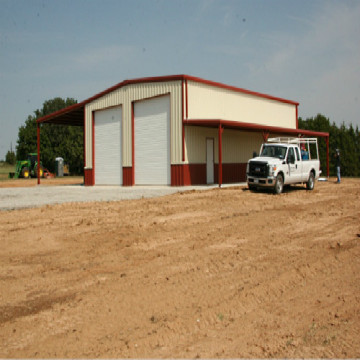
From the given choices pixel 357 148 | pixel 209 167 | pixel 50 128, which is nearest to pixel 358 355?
pixel 209 167

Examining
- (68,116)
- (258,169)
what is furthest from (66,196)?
(68,116)

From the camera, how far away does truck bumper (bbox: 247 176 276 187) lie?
17.2m

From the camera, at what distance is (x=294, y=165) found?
1873 centimetres

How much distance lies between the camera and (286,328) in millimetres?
4301

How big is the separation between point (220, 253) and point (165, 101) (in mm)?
17301

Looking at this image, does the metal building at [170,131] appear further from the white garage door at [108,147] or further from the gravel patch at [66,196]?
the gravel patch at [66,196]

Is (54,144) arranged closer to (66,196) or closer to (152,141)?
(152,141)

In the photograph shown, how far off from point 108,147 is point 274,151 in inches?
512

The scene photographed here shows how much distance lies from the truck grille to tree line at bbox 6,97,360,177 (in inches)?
1266

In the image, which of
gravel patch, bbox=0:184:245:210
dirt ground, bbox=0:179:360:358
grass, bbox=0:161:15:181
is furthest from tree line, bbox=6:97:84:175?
dirt ground, bbox=0:179:360:358

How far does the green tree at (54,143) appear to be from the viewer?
63.6 meters

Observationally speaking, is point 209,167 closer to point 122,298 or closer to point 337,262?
point 337,262

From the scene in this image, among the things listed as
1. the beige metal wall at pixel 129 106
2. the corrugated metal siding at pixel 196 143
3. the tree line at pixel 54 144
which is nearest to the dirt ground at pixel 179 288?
the corrugated metal siding at pixel 196 143

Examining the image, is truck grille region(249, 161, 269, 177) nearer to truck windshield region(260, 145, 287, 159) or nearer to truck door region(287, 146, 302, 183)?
truck windshield region(260, 145, 287, 159)
